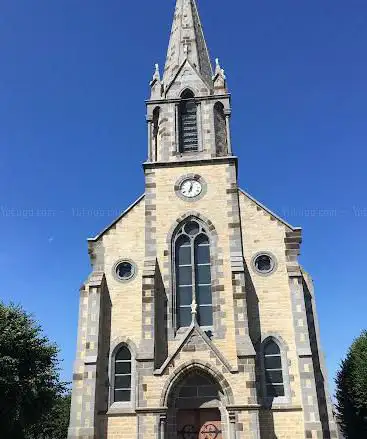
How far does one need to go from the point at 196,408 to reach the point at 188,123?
15.7 metres

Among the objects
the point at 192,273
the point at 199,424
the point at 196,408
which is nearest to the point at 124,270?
the point at 192,273

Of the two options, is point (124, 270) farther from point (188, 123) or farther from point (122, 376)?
point (188, 123)

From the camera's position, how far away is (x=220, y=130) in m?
27.2

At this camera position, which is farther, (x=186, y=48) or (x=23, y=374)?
(x=186, y=48)

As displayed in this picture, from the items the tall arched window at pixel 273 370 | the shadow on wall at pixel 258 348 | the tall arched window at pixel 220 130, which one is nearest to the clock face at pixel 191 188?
the tall arched window at pixel 220 130

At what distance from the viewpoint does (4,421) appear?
21250 millimetres

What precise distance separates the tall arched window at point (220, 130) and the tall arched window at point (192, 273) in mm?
4911

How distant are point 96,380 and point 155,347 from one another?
3006 mm

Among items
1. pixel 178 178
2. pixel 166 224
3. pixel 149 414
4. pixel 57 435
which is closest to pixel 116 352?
pixel 149 414

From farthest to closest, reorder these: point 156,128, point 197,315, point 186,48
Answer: point 186,48
point 156,128
point 197,315

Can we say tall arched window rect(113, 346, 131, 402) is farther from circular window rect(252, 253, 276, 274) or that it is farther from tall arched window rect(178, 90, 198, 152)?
tall arched window rect(178, 90, 198, 152)

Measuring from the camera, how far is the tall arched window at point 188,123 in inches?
1060

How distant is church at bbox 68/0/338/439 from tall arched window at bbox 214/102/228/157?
0.10 meters

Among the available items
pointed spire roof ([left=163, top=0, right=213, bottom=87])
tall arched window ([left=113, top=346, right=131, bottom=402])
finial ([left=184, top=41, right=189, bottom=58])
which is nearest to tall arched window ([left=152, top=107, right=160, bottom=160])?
pointed spire roof ([left=163, top=0, right=213, bottom=87])
